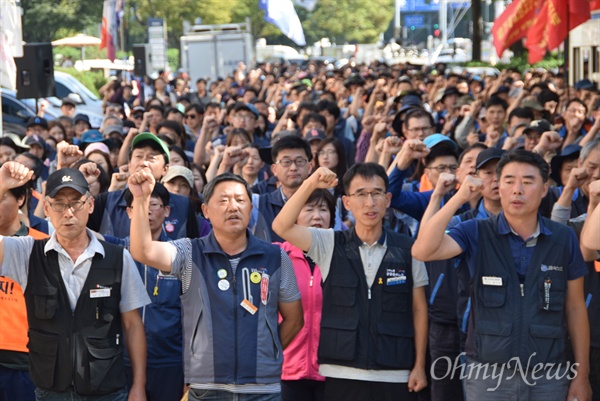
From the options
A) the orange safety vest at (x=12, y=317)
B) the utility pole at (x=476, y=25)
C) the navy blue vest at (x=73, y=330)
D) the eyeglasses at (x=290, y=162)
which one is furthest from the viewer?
the utility pole at (x=476, y=25)

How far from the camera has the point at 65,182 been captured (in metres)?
5.93

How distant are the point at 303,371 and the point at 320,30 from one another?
95.5 metres

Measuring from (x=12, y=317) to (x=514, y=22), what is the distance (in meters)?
14.9

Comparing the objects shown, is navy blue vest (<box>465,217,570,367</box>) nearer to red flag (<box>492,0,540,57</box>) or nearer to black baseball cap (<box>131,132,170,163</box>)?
black baseball cap (<box>131,132,170,163</box>)

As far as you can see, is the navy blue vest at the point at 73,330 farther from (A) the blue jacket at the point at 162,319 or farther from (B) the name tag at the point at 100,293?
(A) the blue jacket at the point at 162,319

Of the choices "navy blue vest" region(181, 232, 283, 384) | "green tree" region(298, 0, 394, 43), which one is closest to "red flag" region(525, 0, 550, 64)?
"navy blue vest" region(181, 232, 283, 384)

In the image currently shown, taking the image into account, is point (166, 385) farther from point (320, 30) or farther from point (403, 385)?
point (320, 30)

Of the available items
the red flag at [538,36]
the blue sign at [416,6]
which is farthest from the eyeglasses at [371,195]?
the blue sign at [416,6]

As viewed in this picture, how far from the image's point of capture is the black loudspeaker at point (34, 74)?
17.2 m

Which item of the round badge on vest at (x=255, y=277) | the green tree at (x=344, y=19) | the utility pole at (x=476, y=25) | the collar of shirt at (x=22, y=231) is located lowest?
the round badge on vest at (x=255, y=277)

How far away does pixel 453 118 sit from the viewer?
15477 millimetres

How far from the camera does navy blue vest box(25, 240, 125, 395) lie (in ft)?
18.7

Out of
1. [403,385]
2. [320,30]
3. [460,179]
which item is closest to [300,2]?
[460,179]

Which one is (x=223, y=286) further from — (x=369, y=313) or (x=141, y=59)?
(x=141, y=59)
